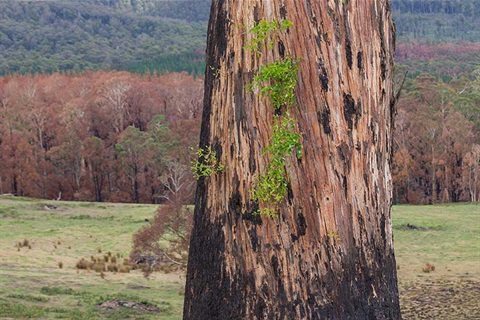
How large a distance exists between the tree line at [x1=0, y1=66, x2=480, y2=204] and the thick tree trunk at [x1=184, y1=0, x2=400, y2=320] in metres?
39.9

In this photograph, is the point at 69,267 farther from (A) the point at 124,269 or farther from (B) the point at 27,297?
(B) the point at 27,297

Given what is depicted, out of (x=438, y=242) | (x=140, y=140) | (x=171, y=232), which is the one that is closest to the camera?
(x=171, y=232)

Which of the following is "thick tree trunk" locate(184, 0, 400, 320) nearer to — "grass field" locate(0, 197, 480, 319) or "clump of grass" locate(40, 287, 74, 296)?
"grass field" locate(0, 197, 480, 319)

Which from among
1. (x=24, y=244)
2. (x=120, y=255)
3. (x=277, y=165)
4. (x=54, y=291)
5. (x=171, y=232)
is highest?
(x=277, y=165)

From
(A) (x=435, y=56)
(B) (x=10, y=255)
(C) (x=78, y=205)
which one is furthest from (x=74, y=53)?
(B) (x=10, y=255)

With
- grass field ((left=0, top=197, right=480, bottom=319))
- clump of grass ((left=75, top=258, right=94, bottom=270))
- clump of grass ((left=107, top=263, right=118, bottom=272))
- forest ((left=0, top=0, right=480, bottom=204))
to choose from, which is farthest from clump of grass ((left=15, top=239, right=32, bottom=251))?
forest ((left=0, top=0, right=480, bottom=204))

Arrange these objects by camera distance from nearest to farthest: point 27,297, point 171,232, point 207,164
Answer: point 207,164
point 27,297
point 171,232

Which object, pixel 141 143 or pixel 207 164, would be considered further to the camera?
pixel 141 143

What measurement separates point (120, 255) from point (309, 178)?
23.7 m

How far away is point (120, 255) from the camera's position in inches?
1072

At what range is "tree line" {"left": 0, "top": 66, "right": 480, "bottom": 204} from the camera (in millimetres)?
54506

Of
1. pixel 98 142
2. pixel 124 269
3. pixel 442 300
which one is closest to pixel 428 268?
pixel 442 300

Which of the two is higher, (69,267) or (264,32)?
(264,32)

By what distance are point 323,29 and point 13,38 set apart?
18817 cm
